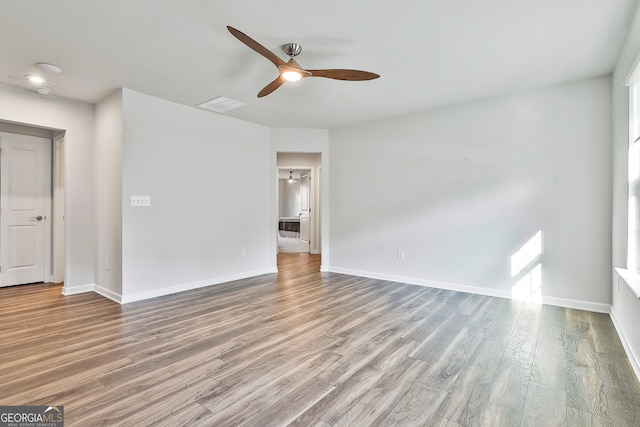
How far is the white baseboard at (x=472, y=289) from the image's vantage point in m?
3.27

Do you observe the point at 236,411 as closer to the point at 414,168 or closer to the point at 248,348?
the point at 248,348

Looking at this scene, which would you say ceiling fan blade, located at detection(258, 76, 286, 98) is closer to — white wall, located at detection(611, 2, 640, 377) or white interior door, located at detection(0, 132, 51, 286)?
white wall, located at detection(611, 2, 640, 377)

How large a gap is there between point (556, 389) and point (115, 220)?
434cm

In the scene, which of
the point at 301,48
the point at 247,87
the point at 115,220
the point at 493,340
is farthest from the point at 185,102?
the point at 493,340

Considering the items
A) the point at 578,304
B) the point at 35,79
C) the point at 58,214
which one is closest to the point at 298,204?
the point at 58,214

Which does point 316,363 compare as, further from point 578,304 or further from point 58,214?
point 58,214

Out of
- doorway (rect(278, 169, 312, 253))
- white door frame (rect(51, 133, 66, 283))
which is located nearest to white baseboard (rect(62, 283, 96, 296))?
white door frame (rect(51, 133, 66, 283))

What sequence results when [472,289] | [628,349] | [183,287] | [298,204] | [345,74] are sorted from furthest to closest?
[298,204]
[183,287]
[472,289]
[345,74]
[628,349]

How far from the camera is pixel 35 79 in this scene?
10.8 feet

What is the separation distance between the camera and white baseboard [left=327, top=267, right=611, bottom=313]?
3269 millimetres

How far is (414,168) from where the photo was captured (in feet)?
14.7

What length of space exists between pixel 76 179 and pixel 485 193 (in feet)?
17.1

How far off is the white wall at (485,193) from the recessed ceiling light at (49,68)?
11.9ft

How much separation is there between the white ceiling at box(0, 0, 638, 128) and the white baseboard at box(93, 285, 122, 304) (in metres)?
2.38
